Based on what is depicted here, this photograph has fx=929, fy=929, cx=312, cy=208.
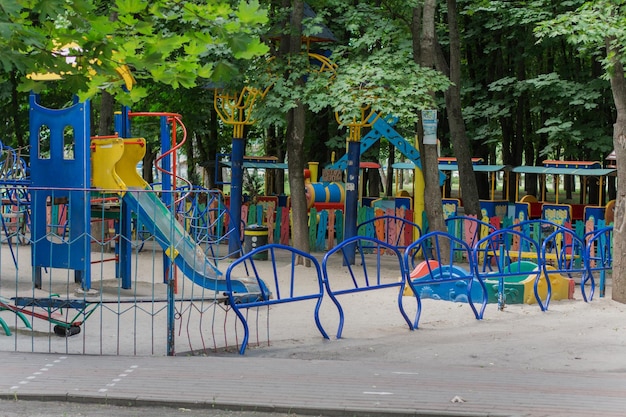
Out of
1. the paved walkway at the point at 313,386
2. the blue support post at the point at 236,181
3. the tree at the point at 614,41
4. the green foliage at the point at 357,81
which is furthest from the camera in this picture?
the blue support post at the point at 236,181

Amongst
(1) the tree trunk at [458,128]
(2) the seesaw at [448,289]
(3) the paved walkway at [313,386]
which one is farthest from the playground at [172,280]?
(1) the tree trunk at [458,128]

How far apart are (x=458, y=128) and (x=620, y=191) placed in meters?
8.24

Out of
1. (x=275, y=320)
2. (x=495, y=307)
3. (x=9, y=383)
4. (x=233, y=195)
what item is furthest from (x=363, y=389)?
(x=233, y=195)

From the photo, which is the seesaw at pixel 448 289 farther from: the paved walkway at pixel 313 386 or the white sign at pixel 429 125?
the paved walkway at pixel 313 386

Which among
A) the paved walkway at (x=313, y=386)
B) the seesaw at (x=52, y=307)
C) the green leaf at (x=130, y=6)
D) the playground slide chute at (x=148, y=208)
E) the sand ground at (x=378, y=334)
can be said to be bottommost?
the sand ground at (x=378, y=334)

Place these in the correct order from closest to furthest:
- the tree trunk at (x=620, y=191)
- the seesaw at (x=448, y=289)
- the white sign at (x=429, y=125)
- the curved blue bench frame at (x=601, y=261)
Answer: the seesaw at (x=448, y=289)
the tree trunk at (x=620, y=191)
the curved blue bench frame at (x=601, y=261)
the white sign at (x=429, y=125)

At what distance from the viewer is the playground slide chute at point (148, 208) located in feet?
39.2

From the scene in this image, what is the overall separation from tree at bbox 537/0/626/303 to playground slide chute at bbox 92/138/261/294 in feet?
18.1

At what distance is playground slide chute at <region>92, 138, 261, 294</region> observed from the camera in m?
12.0

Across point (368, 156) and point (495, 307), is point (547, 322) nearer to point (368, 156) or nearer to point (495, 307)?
point (495, 307)

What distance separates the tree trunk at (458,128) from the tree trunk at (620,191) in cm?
791

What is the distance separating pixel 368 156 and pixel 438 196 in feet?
41.7

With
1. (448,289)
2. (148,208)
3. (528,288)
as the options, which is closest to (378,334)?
(448,289)

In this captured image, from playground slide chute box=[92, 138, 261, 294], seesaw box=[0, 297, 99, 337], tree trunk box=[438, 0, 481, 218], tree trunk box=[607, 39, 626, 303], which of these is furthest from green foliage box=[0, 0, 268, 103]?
tree trunk box=[438, 0, 481, 218]
